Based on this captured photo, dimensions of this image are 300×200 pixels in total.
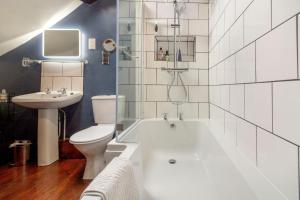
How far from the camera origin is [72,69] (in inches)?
96.9

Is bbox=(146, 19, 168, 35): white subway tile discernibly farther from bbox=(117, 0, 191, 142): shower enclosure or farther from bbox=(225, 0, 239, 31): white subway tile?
bbox=(225, 0, 239, 31): white subway tile

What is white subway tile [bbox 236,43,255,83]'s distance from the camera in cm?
88

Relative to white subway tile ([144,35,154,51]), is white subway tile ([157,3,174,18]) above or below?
above

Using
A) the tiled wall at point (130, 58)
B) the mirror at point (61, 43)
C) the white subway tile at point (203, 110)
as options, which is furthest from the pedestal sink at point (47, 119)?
the white subway tile at point (203, 110)

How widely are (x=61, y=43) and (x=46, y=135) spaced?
120cm

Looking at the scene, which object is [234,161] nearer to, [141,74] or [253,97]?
[253,97]

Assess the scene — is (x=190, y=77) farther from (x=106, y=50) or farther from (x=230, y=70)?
(x=106, y=50)

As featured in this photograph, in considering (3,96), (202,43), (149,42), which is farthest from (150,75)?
(3,96)

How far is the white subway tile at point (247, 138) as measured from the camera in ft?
2.84

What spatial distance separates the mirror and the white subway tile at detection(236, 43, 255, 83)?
6.64 ft

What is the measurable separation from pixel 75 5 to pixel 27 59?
0.93 meters

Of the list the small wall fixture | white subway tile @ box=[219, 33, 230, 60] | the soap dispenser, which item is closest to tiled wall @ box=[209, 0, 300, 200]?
white subway tile @ box=[219, 33, 230, 60]

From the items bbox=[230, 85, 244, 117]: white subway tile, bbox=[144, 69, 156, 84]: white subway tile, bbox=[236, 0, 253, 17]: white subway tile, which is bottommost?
bbox=[230, 85, 244, 117]: white subway tile

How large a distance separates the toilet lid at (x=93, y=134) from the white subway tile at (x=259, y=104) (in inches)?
Answer: 51.3
